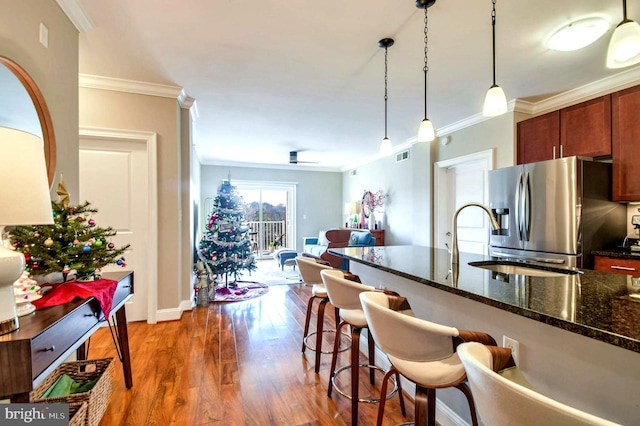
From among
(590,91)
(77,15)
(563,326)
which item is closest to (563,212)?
(590,91)

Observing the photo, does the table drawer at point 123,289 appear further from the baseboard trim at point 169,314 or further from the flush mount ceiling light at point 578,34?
the flush mount ceiling light at point 578,34

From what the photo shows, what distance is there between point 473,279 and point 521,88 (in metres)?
2.86

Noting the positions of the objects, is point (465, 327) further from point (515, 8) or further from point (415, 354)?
point (515, 8)

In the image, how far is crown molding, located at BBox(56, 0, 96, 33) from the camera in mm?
1895

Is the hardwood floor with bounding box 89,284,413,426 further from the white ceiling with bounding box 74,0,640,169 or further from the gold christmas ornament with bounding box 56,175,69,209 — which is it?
the white ceiling with bounding box 74,0,640,169

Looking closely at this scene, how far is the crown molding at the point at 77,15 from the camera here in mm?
1895

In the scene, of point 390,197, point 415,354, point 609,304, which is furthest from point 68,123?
point 390,197

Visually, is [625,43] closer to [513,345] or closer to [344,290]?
[513,345]

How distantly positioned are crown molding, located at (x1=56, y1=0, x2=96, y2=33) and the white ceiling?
1.7 inches

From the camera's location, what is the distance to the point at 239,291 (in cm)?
463

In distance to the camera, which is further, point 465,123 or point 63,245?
point 465,123

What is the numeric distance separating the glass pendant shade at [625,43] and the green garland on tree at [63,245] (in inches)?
102

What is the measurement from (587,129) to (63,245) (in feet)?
14.6

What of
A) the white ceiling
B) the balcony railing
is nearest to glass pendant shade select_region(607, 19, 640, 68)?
the white ceiling
